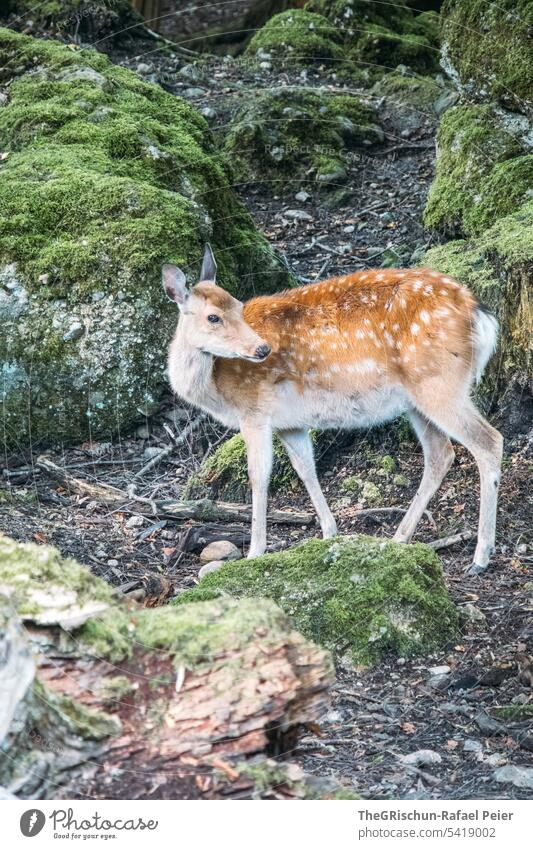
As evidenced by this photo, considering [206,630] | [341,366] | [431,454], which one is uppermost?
[206,630]

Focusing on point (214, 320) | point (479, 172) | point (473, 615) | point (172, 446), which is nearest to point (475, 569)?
point (473, 615)

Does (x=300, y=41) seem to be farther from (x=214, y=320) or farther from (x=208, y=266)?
(x=214, y=320)

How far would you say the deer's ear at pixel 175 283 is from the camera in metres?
5.32

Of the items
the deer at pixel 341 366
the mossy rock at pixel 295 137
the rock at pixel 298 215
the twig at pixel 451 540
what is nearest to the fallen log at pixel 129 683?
the deer at pixel 341 366

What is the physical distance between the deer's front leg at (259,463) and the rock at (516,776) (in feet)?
7.43

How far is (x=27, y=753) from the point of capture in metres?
2.60

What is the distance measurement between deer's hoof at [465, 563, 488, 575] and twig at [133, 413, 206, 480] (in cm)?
163

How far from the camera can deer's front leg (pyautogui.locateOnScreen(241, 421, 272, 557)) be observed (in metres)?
5.40

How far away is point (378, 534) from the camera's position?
18.4ft

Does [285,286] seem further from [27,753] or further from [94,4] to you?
[27,753]

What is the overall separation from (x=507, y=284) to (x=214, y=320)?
4.95 feet

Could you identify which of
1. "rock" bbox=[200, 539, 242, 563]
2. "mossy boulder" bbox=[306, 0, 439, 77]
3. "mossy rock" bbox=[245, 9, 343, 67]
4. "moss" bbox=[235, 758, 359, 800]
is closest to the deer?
"rock" bbox=[200, 539, 242, 563]

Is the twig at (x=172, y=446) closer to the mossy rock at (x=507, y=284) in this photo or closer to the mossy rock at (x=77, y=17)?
the mossy rock at (x=507, y=284)

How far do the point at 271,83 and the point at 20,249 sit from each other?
14.6ft
